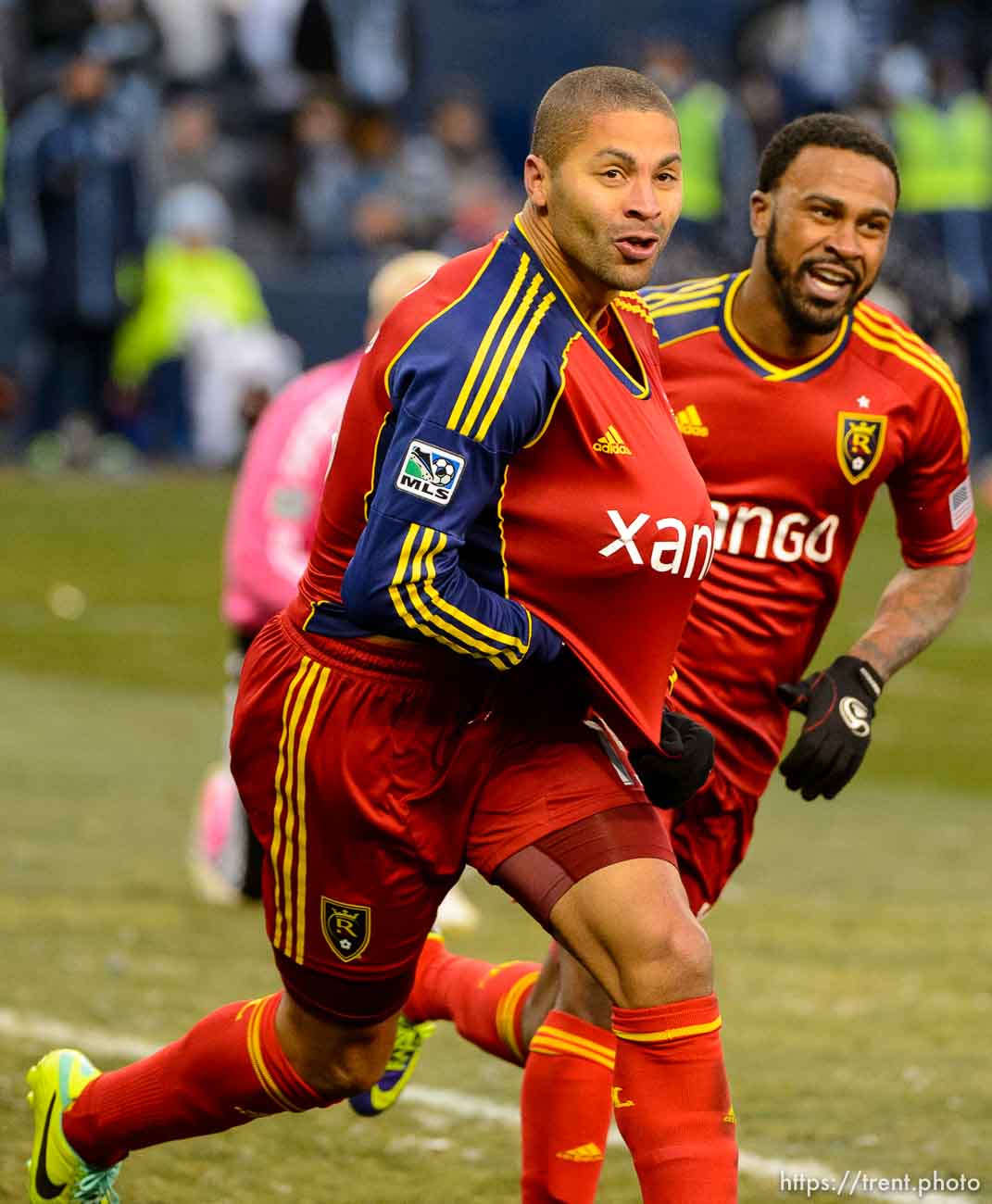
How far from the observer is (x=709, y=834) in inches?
213

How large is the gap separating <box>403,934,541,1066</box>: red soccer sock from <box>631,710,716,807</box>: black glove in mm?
1235

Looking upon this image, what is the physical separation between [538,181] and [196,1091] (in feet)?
6.14

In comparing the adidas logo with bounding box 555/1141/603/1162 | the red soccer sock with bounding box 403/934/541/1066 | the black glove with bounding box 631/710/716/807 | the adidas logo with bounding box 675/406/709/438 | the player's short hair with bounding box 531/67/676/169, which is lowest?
the red soccer sock with bounding box 403/934/541/1066

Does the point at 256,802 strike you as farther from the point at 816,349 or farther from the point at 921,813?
the point at 921,813

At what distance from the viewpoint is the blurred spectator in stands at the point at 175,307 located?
20.9 m

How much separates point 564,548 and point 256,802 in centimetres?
79

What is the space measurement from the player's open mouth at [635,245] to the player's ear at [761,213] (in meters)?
1.07

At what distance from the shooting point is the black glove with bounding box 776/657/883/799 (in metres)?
4.91

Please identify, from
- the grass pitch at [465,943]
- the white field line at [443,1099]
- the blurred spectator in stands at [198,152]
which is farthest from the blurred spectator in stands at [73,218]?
the white field line at [443,1099]

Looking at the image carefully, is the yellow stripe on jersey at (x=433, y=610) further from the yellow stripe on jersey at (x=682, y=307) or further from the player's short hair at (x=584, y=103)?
the yellow stripe on jersey at (x=682, y=307)

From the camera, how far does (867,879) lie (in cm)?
931

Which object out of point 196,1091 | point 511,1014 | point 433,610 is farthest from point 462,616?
point 511,1014

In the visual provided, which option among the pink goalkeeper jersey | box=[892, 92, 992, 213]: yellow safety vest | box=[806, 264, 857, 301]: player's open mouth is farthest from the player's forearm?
box=[892, 92, 992, 213]: yellow safety vest

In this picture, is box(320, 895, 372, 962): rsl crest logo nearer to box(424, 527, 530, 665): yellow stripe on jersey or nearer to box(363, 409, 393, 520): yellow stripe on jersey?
box(424, 527, 530, 665): yellow stripe on jersey
